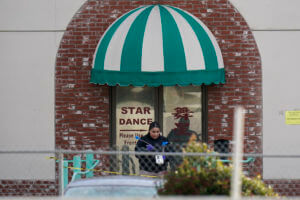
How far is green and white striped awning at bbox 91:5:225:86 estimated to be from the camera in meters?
10.1

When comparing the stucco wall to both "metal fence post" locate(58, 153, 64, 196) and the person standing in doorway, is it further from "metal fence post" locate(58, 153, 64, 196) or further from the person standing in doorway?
"metal fence post" locate(58, 153, 64, 196)

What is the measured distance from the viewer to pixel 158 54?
10.2 metres

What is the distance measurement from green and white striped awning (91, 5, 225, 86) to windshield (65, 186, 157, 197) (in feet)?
13.7

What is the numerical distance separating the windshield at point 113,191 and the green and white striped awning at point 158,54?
418cm

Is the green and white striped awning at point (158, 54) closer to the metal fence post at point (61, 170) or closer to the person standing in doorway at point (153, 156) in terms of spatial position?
the person standing in doorway at point (153, 156)

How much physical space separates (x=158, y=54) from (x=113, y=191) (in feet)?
14.8

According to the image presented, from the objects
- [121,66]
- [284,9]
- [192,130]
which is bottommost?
[192,130]

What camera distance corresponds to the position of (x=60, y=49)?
11.1m

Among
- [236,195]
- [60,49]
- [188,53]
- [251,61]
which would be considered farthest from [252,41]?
[236,195]

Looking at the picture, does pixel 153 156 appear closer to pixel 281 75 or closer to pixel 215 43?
pixel 215 43

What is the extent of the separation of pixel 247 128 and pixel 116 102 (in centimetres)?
269

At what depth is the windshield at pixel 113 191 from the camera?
6.09m

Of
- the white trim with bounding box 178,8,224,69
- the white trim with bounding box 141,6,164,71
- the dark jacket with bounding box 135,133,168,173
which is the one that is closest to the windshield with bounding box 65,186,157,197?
the dark jacket with bounding box 135,133,168,173

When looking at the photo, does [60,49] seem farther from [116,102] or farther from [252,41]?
[252,41]
